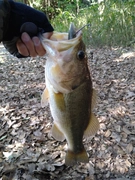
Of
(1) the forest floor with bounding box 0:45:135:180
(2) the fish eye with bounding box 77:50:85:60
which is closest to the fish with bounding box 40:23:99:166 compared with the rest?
(2) the fish eye with bounding box 77:50:85:60

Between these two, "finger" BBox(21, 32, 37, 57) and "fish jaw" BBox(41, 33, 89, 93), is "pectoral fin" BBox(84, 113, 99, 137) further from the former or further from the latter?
"finger" BBox(21, 32, 37, 57)

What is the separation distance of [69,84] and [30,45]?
42cm

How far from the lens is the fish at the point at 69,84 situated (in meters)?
1.61

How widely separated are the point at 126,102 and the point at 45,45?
277 centimetres

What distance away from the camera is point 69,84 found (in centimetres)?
170

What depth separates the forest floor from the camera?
9.32ft

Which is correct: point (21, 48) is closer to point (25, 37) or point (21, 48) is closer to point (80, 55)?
point (25, 37)

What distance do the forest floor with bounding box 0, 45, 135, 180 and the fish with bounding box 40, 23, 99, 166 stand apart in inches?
43.8

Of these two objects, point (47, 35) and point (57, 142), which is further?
point (57, 142)

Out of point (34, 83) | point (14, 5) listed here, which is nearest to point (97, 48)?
point (34, 83)

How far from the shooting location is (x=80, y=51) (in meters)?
1.60

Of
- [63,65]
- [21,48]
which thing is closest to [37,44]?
[21,48]

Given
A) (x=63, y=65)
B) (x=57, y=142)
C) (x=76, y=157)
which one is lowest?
(x=57, y=142)

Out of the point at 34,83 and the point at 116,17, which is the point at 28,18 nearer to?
the point at 34,83
